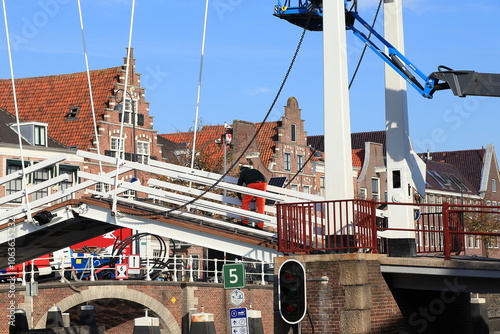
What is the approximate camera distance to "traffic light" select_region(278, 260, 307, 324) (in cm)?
1273

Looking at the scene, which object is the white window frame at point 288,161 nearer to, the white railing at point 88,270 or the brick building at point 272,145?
the brick building at point 272,145

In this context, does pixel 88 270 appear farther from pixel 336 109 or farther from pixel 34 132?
pixel 336 109

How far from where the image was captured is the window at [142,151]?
4569 cm

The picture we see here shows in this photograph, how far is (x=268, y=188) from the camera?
2030 centimetres

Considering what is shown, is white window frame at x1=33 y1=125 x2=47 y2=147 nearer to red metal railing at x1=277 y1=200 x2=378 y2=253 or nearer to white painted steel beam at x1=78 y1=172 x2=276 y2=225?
white painted steel beam at x1=78 y1=172 x2=276 y2=225

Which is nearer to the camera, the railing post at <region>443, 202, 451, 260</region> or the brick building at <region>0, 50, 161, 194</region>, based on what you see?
the railing post at <region>443, 202, 451, 260</region>

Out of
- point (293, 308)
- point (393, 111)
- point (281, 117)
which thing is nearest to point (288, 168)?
point (281, 117)

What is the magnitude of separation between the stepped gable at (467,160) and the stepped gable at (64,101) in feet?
129

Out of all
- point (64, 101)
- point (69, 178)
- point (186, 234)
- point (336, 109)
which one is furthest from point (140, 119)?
point (336, 109)

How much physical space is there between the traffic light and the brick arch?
1679cm

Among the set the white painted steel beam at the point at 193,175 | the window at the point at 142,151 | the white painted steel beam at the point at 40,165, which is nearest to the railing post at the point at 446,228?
the white painted steel beam at the point at 193,175

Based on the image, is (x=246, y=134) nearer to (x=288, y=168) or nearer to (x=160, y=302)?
(x=288, y=168)

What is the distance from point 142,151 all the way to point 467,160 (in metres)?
43.8

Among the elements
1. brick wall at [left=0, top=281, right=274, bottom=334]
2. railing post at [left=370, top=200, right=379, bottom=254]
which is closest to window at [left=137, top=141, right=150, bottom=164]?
brick wall at [left=0, top=281, right=274, bottom=334]
